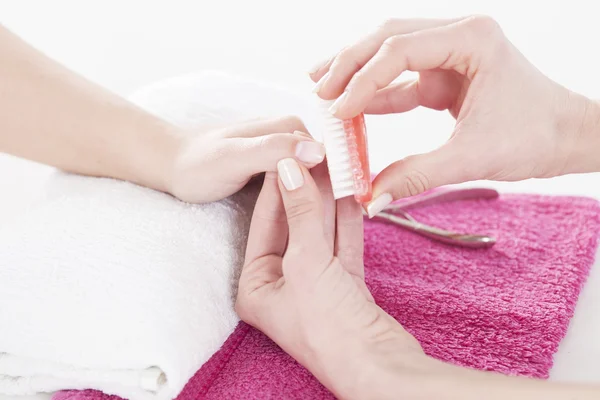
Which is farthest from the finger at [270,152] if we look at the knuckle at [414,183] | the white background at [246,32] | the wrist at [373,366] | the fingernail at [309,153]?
the white background at [246,32]

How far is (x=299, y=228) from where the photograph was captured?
0.79m

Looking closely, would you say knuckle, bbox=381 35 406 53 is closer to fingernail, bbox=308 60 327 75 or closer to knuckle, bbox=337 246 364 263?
fingernail, bbox=308 60 327 75

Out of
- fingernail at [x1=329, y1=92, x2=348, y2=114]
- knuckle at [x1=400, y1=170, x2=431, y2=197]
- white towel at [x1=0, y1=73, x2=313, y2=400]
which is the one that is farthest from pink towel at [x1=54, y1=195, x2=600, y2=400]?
fingernail at [x1=329, y1=92, x2=348, y2=114]

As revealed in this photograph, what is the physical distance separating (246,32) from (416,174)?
4.36 feet

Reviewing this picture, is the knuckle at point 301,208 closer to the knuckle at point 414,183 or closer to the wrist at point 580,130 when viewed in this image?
the knuckle at point 414,183

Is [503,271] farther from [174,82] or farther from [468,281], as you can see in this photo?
[174,82]

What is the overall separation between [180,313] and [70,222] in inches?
7.4

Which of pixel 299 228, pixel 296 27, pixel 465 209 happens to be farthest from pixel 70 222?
pixel 296 27

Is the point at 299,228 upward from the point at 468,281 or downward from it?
upward

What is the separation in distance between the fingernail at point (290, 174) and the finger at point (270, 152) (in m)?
0.02

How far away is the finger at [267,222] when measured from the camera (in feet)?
2.82

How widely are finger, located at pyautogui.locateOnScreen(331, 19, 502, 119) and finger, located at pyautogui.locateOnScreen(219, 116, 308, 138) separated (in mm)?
136

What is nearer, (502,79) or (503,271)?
(502,79)

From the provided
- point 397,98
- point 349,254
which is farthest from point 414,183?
point 397,98
